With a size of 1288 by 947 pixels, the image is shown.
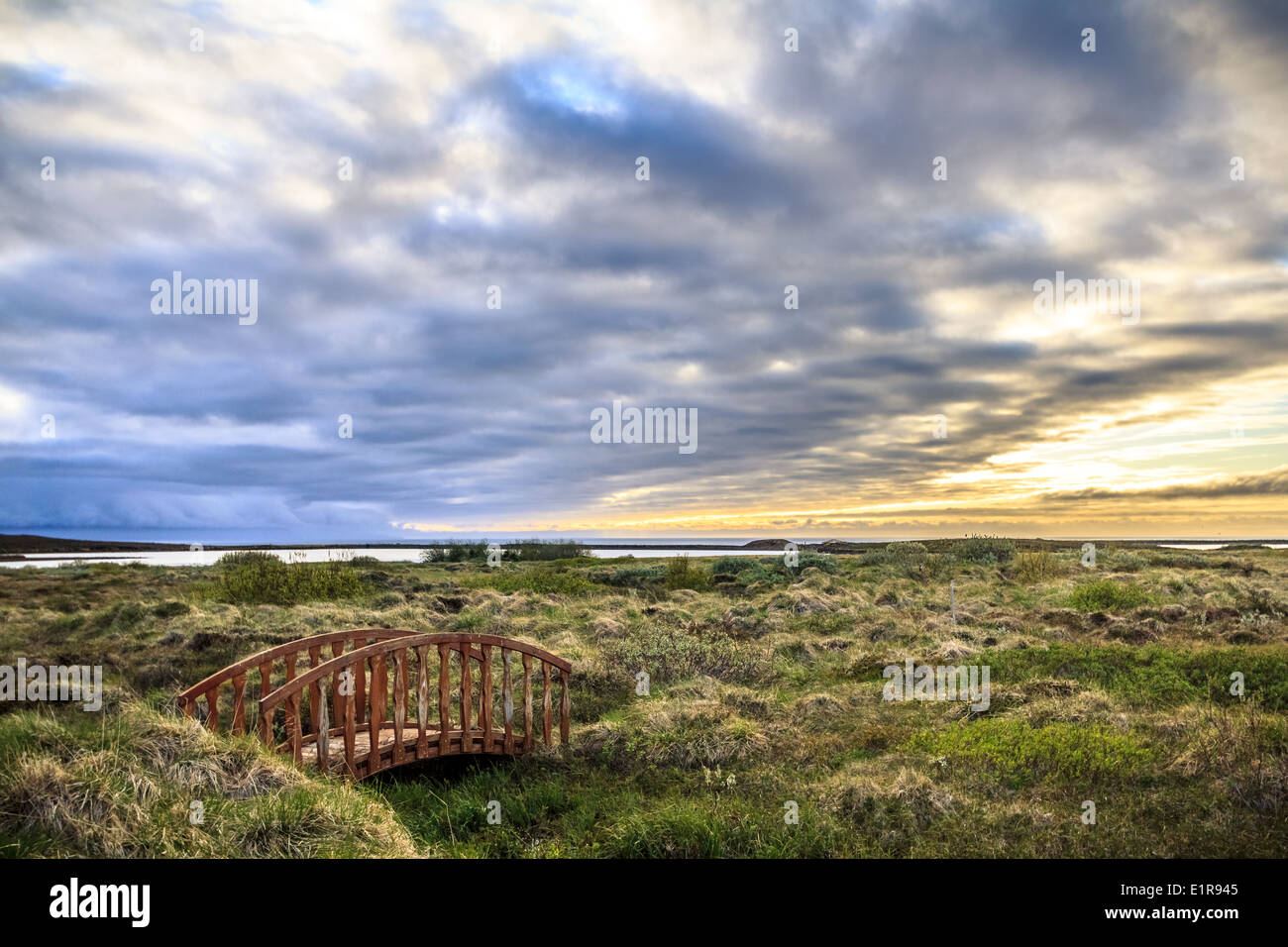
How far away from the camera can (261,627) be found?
20.8 meters

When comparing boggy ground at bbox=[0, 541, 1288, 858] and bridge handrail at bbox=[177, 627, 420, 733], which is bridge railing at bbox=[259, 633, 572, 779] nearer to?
bridge handrail at bbox=[177, 627, 420, 733]

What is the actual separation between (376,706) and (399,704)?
13.6 inches

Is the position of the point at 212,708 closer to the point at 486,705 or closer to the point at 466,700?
the point at 466,700

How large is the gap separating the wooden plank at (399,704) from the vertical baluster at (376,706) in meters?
0.19

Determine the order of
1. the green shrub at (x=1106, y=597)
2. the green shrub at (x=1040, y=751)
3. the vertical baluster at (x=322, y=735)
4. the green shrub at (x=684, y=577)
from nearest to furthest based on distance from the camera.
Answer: the vertical baluster at (x=322, y=735) → the green shrub at (x=1040, y=751) → the green shrub at (x=1106, y=597) → the green shrub at (x=684, y=577)

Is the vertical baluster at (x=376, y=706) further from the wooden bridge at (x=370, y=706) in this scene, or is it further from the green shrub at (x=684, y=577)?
the green shrub at (x=684, y=577)

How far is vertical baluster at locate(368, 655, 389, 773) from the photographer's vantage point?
9.47m

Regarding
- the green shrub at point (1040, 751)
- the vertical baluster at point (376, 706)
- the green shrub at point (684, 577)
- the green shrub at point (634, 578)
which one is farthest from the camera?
the green shrub at point (634, 578)

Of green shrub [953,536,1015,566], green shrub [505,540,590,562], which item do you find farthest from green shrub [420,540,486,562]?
green shrub [953,536,1015,566]

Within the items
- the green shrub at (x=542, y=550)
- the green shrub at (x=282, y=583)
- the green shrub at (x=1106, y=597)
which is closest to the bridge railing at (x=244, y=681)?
the green shrub at (x=282, y=583)

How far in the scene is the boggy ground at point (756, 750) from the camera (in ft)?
21.9

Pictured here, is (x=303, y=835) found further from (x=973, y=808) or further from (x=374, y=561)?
(x=374, y=561)

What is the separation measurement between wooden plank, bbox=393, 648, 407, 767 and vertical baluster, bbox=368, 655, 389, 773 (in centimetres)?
19

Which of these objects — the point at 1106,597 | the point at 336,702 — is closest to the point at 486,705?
the point at 336,702
